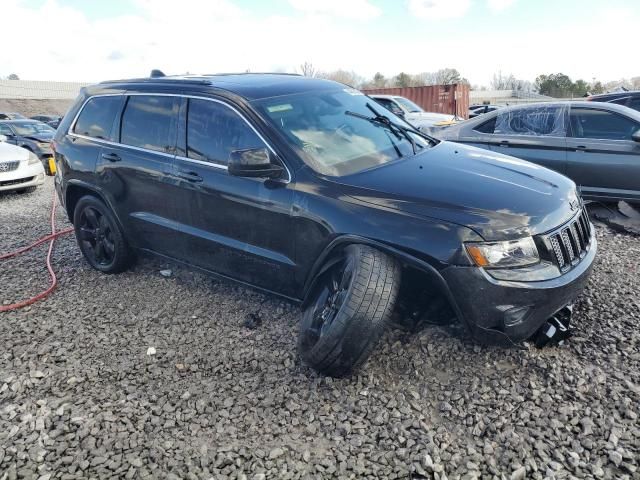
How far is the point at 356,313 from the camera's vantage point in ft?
8.97

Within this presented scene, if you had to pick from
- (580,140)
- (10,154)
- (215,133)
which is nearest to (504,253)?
(215,133)

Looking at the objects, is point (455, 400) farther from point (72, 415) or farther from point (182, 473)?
point (72, 415)

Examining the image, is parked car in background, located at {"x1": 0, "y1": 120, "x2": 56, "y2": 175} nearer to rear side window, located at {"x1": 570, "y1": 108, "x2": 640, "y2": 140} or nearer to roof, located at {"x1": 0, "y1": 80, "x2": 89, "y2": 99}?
Result: rear side window, located at {"x1": 570, "y1": 108, "x2": 640, "y2": 140}

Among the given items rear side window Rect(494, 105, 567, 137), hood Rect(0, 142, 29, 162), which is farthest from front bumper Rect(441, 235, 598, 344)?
hood Rect(0, 142, 29, 162)

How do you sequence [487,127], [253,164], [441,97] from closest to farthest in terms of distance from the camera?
[253,164] < [487,127] < [441,97]

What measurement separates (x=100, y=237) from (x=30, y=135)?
1068cm

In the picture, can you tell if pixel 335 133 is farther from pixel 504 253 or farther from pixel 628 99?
pixel 628 99

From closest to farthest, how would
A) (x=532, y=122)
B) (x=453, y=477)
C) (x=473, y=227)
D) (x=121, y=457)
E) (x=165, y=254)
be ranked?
1. (x=453, y=477)
2. (x=121, y=457)
3. (x=473, y=227)
4. (x=165, y=254)
5. (x=532, y=122)

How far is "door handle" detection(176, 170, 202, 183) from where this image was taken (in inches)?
143

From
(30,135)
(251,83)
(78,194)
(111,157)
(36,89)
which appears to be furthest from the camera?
(36,89)

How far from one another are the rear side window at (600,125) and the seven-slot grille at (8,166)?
925cm

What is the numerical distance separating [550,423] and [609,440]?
0.27m

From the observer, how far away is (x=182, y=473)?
7.77ft

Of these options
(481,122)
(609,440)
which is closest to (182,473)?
(609,440)
